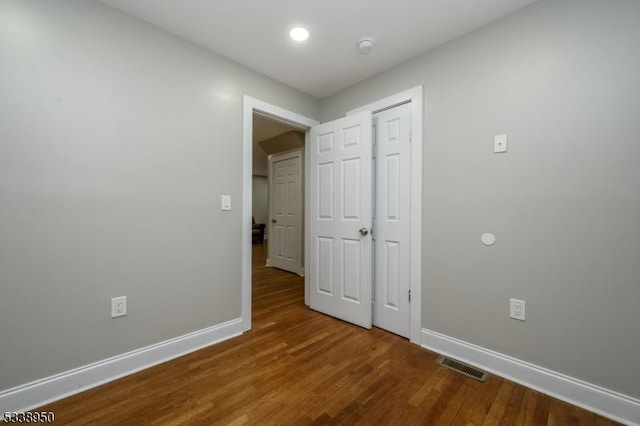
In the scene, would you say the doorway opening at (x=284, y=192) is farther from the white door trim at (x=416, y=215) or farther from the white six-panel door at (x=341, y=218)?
the white door trim at (x=416, y=215)

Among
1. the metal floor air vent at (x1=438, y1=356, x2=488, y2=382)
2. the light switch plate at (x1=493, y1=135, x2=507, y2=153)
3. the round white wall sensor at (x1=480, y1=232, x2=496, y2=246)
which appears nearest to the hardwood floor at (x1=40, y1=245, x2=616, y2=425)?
the metal floor air vent at (x1=438, y1=356, x2=488, y2=382)

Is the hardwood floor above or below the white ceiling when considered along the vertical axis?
below

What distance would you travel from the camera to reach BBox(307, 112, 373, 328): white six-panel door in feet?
7.93

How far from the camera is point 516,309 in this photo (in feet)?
5.56

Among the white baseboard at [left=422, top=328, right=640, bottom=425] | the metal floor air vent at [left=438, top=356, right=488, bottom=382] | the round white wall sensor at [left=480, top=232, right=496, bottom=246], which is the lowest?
the metal floor air vent at [left=438, top=356, right=488, bottom=382]

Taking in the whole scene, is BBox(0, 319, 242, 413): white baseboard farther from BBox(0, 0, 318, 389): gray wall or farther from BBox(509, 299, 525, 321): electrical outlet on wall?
BBox(509, 299, 525, 321): electrical outlet on wall

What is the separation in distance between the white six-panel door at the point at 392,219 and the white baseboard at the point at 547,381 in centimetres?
42

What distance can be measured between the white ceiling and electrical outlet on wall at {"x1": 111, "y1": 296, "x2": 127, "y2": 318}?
197 centimetres

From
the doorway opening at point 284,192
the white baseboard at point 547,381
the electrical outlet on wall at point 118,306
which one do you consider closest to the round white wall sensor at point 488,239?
the white baseboard at point 547,381

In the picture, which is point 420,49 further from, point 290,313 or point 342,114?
point 290,313

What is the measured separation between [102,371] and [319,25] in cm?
279

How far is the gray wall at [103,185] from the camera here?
4.63ft

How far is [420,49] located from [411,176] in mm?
1059

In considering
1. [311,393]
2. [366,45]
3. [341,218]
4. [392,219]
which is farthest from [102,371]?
[366,45]
